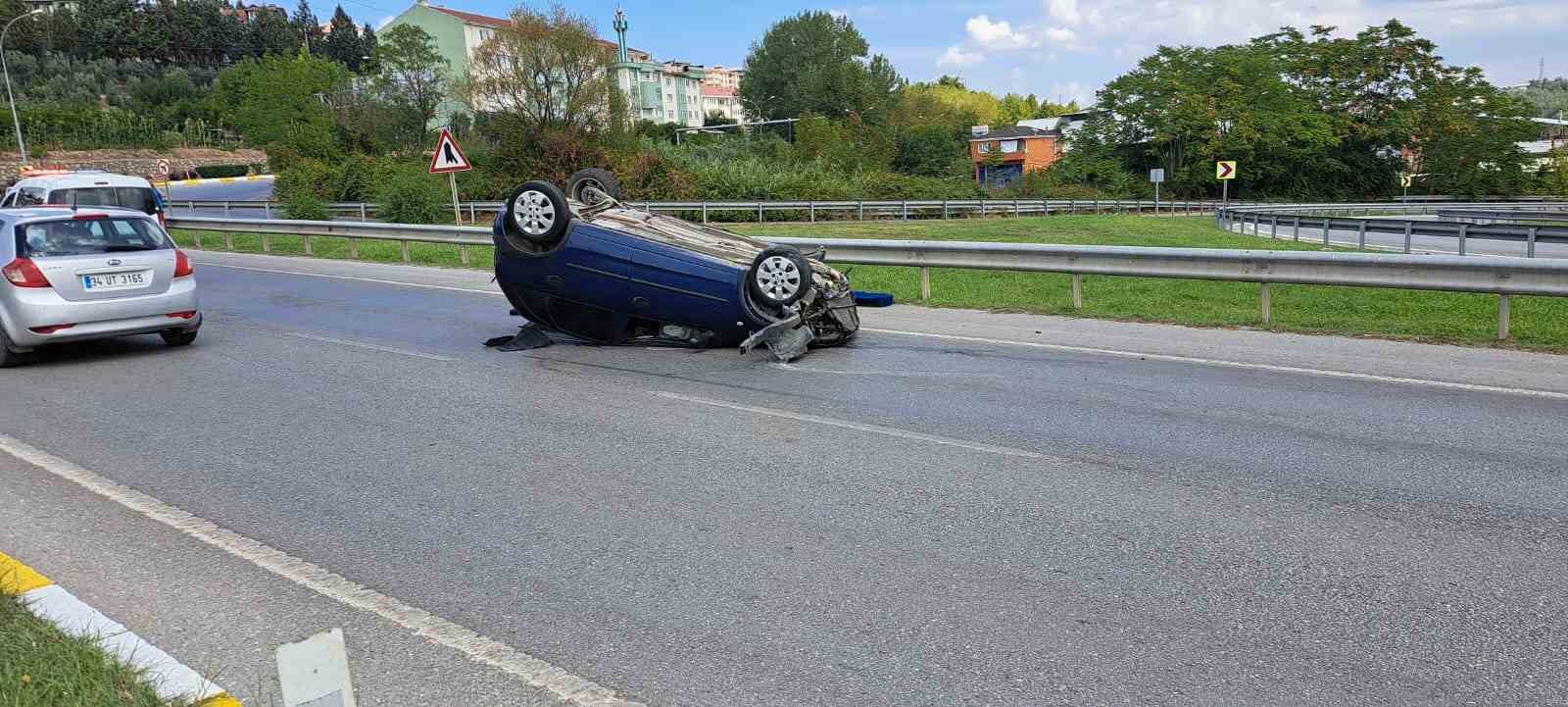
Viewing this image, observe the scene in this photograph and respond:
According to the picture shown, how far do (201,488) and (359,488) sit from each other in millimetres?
913

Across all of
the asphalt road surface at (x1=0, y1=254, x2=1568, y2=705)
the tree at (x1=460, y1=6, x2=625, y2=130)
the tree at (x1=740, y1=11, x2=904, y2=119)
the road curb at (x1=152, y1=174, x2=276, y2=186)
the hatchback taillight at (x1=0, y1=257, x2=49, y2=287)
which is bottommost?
the asphalt road surface at (x1=0, y1=254, x2=1568, y2=705)

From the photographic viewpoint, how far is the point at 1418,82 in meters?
68.1

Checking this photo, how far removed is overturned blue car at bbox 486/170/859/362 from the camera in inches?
382

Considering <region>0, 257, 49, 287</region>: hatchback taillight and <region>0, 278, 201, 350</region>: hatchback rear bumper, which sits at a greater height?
<region>0, 257, 49, 287</region>: hatchback taillight

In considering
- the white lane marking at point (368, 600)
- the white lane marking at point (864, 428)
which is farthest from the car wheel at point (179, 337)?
the white lane marking at point (864, 428)

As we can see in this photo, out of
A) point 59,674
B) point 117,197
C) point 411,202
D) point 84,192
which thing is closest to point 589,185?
point 59,674

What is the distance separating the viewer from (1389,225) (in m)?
27.7

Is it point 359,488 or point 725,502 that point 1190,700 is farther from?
point 359,488

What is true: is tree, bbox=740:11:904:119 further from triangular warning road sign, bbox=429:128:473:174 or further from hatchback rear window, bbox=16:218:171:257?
hatchback rear window, bbox=16:218:171:257

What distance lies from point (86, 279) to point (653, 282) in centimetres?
524

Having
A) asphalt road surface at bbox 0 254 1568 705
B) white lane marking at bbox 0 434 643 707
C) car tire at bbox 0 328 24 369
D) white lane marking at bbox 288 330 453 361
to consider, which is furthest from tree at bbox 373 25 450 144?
white lane marking at bbox 0 434 643 707

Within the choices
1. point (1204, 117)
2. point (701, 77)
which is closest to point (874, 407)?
point (1204, 117)

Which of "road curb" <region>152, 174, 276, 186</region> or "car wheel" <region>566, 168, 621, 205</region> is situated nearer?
"car wheel" <region>566, 168, 621, 205</region>

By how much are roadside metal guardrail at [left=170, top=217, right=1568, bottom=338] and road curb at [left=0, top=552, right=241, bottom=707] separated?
10608 mm
